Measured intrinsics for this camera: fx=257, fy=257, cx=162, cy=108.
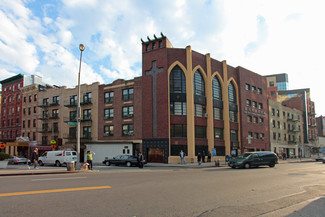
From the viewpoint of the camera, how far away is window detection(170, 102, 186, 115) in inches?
1325

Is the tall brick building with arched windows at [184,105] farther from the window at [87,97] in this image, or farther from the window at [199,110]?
the window at [87,97]

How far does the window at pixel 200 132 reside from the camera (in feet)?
114

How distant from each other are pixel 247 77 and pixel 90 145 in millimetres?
28268

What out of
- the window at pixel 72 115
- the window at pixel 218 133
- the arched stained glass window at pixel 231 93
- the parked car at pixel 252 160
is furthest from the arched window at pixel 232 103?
the window at pixel 72 115

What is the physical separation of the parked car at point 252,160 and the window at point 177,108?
38.4 ft

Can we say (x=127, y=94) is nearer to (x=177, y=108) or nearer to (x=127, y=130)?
(x=127, y=130)

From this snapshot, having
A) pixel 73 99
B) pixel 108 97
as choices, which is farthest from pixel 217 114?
pixel 73 99

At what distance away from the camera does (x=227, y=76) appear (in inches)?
1576

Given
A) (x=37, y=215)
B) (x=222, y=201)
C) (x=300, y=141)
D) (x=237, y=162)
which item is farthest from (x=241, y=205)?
(x=300, y=141)

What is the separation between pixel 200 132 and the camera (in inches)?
1383

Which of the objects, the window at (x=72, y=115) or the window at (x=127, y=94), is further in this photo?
the window at (x=72, y=115)

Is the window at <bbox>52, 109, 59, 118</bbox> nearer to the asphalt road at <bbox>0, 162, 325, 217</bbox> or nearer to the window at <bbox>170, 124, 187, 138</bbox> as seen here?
the window at <bbox>170, 124, 187, 138</bbox>

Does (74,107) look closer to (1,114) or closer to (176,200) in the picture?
(1,114)

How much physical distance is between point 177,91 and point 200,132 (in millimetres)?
6469
